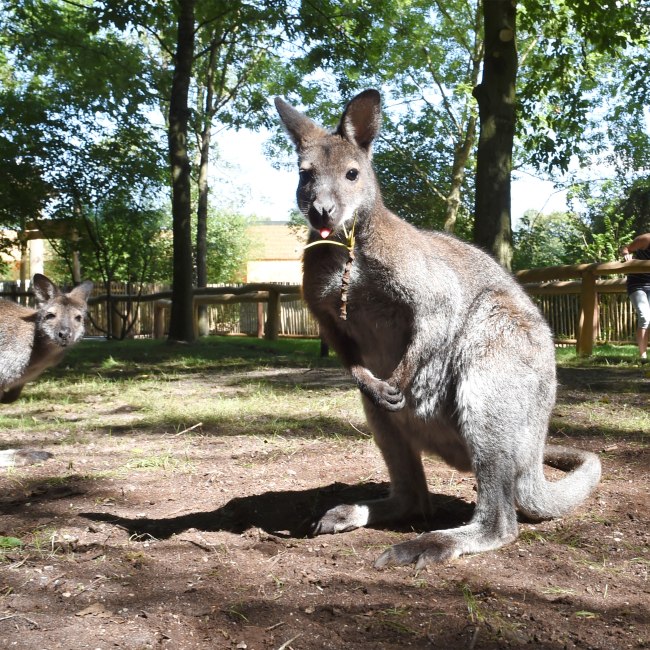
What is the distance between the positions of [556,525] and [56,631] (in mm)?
2015

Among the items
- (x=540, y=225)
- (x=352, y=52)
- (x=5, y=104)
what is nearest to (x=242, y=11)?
(x=352, y=52)

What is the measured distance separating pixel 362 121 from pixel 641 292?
7.28m

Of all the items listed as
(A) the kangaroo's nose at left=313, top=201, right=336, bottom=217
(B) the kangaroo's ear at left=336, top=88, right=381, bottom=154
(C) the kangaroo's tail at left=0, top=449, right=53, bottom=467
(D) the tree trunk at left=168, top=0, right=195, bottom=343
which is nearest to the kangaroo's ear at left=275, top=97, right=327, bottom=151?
(B) the kangaroo's ear at left=336, top=88, right=381, bottom=154

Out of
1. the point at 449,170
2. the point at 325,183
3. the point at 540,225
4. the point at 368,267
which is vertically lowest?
the point at 368,267

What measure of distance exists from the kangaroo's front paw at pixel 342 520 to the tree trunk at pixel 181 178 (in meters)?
8.84

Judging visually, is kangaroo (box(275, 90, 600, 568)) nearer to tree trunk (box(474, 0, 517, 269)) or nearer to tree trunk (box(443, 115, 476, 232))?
tree trunk (box(474, 0, 517, 269))

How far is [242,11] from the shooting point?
1166 cm

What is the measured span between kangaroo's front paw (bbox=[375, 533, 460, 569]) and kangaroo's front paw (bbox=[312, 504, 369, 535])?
0.41 m

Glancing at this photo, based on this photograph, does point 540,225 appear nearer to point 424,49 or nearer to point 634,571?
point 424,49

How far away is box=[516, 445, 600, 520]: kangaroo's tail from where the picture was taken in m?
2.96

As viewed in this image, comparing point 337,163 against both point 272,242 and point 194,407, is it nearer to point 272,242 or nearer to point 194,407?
point 194,407

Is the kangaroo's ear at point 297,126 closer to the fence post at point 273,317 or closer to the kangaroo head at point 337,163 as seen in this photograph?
the kangaroo head at point 337,163

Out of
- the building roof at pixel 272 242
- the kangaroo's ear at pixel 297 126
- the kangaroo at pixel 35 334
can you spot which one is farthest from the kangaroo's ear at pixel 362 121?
the building roof at pixel 272 242

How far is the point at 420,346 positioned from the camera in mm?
2855
